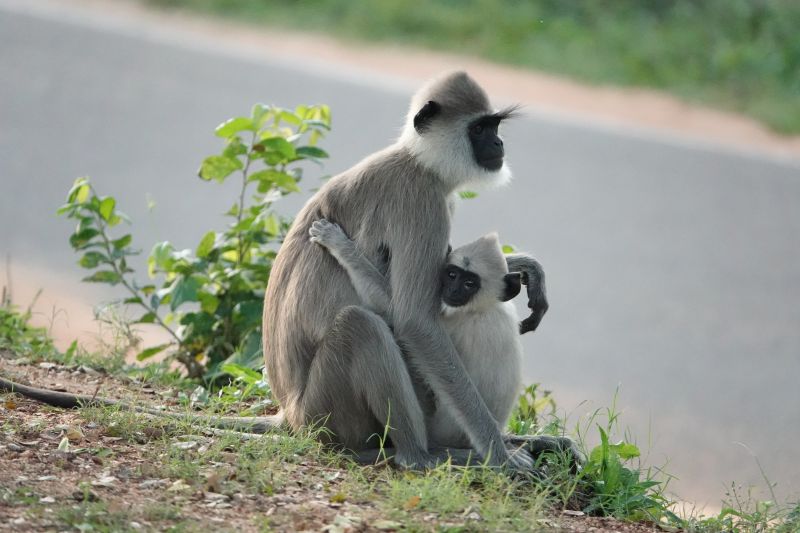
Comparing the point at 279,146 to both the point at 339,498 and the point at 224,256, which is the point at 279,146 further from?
the point at 339,498

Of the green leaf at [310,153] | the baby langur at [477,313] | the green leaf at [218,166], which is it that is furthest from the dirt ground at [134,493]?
the green leaf at [310,153]

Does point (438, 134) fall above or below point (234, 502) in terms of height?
above

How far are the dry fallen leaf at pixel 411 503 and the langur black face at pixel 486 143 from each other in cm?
137

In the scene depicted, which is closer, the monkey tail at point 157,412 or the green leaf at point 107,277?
the monkey tail at point 157,412

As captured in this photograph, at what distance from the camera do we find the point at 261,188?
614cm

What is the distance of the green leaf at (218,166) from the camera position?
231 inches

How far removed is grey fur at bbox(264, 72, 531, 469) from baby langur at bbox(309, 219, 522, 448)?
6 centimetres

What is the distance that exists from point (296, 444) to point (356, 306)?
0.57 metres

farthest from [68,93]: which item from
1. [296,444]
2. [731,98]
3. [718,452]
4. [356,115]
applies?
[296,444]

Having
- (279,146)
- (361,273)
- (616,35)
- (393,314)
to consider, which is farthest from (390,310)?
(616,35)

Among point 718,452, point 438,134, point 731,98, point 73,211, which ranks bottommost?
point 718,452

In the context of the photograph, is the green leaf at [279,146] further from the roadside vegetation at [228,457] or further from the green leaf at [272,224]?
the green leaf at [272,224]

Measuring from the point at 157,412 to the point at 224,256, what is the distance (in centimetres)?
165

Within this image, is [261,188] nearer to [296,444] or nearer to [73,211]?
[73,211]
